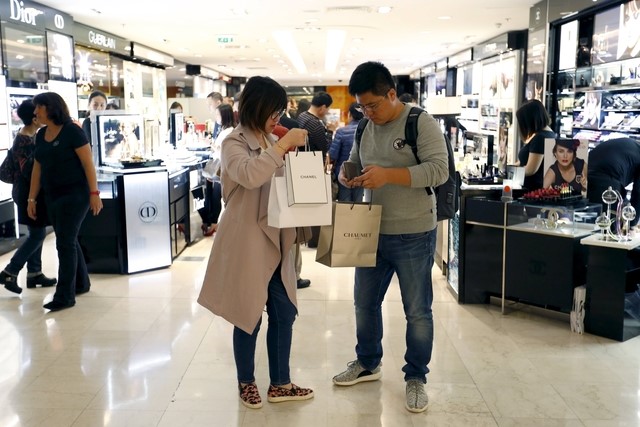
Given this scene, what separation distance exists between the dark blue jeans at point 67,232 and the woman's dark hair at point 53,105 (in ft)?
1.62

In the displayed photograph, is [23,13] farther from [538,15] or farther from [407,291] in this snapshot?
[407,291]

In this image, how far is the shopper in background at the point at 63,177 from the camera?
4430 millimetres

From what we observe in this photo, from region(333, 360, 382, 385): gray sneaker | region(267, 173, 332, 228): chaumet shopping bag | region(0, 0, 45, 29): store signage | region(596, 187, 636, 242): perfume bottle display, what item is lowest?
region(333, 360, 382, 385): gray sneaker

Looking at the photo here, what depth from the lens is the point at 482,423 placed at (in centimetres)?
292

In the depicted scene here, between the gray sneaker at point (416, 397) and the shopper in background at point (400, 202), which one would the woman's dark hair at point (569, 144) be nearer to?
the shopper in background at point (400, 202)

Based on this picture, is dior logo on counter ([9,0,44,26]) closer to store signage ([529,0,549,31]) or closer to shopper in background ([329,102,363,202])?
shopper in background ([329,102,363,202])

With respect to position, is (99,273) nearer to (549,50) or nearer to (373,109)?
(373,109)

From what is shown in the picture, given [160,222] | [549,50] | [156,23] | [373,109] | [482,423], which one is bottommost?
[482,423]

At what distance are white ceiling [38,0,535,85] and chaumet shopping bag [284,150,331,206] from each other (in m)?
5.98

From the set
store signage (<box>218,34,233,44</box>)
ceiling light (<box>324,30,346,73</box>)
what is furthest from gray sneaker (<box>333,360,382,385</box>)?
store signage (<box>218,34,233,44</box>)

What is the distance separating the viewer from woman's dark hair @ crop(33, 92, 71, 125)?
438 cm

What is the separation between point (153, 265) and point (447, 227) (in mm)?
2514

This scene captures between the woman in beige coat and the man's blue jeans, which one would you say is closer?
the woman in beige coat

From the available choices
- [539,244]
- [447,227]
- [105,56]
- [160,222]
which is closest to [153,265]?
[160,222]
